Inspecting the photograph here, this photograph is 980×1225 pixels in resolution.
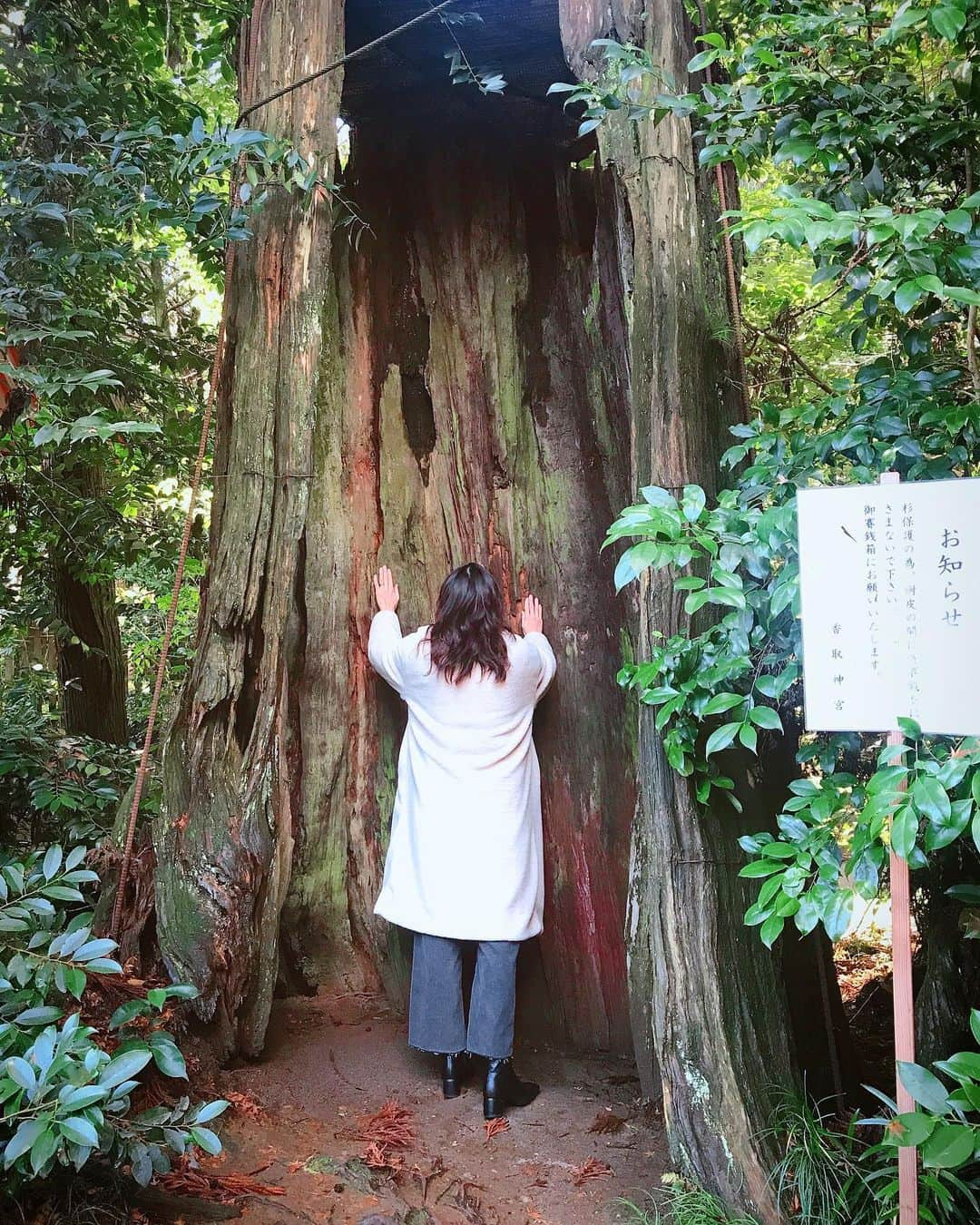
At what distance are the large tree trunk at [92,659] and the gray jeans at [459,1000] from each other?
2226mm

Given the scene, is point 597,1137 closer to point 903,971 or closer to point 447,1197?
point 447,1197

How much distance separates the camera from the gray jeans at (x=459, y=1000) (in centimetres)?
299

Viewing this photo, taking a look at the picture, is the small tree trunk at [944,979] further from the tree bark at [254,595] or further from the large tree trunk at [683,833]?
the tree bark at [254,595]

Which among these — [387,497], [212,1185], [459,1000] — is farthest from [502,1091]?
[387,497]

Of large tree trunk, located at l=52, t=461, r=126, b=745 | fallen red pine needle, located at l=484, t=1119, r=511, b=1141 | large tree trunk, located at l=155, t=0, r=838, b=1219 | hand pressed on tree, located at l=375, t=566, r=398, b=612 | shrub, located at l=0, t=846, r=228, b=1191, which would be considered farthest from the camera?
large tree trunk, located at l=52, t=461, r=126, b=745

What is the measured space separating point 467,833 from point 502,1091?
79 cm

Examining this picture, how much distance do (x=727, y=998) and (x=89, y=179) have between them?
119 inches

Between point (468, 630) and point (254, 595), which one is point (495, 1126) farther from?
point (254, 595)

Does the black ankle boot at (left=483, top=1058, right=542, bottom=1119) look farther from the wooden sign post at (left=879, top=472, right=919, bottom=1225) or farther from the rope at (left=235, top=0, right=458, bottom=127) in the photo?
the rope at (left=235, top=0, right=458, bottom=127)

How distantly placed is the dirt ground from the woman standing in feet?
0.51

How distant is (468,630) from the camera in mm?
3027

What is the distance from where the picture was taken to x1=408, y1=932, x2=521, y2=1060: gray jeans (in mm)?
2992

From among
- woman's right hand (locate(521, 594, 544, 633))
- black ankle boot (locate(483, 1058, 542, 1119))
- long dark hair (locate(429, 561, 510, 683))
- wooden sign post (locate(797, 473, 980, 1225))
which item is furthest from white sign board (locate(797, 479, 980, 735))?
black ankle boot (locate(483, 1058, 542, 1119))

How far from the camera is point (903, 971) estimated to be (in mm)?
1898
